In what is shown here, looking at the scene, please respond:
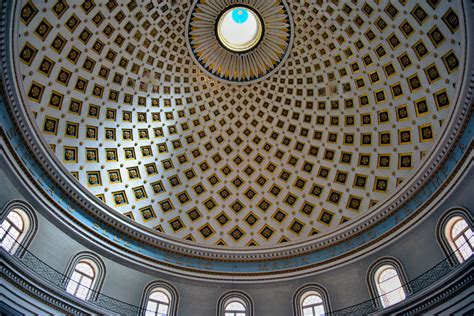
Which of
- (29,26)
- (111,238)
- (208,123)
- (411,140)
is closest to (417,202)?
(411,140)

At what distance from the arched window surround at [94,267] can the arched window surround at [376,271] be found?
14033 millimetres

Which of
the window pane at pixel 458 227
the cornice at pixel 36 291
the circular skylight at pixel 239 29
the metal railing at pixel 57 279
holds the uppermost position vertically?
the circular skylight at pixel 239 29

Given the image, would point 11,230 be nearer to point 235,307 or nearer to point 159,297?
point 159,297

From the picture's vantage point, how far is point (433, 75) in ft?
74.5

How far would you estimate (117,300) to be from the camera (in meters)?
20.9

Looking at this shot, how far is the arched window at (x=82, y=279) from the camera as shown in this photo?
65.5ft

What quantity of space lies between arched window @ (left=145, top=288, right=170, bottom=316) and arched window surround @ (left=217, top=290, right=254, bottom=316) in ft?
9.59

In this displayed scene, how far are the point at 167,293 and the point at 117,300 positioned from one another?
10.2 ft

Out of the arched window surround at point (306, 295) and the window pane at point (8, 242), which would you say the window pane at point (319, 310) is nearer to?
the arched window surround at point (306, 295)

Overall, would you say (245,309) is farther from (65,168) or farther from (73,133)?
(73,133)

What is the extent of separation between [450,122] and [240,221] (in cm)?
1455

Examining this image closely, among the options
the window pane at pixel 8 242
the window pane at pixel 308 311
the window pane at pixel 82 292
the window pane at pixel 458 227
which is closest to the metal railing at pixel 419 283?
the window pane at pixel 458 227

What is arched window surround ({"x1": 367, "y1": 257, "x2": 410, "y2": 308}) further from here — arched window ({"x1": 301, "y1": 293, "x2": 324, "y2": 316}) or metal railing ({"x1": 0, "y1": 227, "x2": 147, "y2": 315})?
metal railing ({"x1": 0, "y1": 227, "x2": 147, "y2": 315})

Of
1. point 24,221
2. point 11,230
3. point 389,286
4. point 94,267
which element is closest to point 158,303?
point 94,267
